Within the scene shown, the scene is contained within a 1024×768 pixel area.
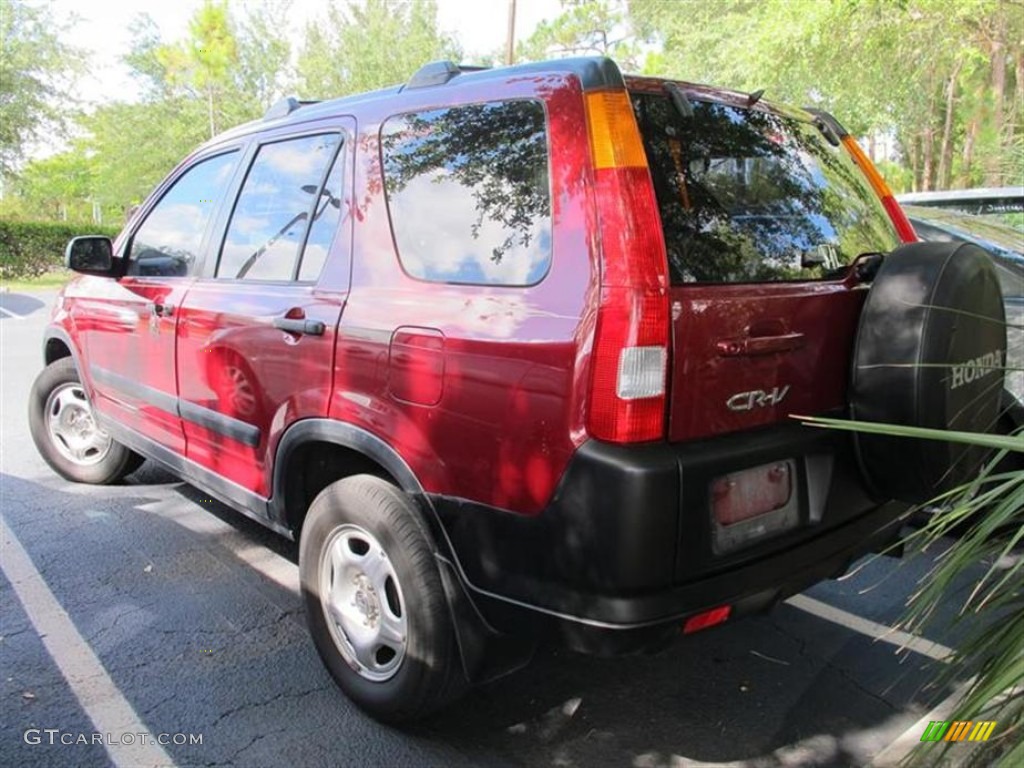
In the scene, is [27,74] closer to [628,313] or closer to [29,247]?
[29,247]

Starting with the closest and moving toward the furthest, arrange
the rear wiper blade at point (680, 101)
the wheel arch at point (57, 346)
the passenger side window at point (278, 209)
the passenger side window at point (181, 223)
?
the rear wiper blade at point (680, 101) < the passenger side window at point (278, 209) < the passenger side window at point (181, 223) < the wheel arch at point (57, 346)

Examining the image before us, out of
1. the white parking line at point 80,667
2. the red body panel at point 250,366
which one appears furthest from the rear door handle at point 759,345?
the white parking line at point 80,667

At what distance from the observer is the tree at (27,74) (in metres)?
23.3

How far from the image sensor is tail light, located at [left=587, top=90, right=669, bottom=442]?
186cm

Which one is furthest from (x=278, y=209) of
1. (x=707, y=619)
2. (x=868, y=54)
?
(x=868, y=54)

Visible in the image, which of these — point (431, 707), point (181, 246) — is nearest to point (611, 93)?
point (431, 707)

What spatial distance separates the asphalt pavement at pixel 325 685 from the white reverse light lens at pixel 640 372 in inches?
27.3

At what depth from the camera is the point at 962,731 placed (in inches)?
56.6

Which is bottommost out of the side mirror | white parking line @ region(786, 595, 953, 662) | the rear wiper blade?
white parking line @ region(786, 595, 953, 662)

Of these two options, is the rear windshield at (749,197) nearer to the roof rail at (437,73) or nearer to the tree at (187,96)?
the roof rail at (437,73)

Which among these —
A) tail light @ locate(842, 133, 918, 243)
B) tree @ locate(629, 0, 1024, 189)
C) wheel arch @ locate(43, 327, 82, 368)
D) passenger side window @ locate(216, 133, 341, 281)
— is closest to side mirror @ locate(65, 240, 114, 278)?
wheel arch @ locate(43, 327, 82, 368)

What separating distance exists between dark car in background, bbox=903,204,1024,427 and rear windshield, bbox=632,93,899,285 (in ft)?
4.72

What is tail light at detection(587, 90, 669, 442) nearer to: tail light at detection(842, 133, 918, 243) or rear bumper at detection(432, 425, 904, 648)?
rear bumper at detection(432, 425, 904, 648)

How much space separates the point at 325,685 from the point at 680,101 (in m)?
2.33
